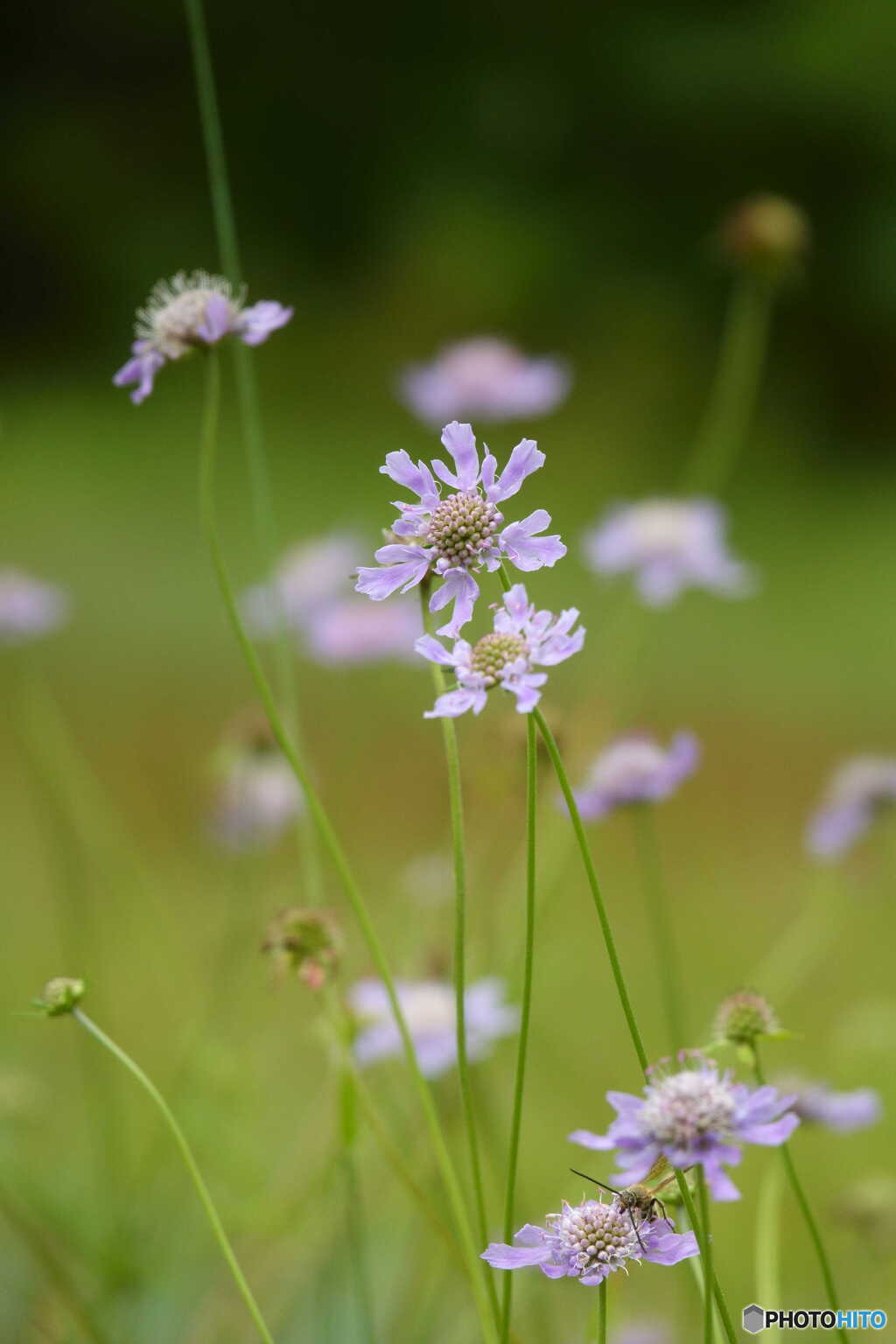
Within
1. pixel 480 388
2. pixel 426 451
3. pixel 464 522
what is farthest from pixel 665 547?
pixel 426 451

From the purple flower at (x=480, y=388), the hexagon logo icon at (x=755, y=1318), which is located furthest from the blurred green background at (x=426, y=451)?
the hexagon logo icon at (x=755, y=1318)

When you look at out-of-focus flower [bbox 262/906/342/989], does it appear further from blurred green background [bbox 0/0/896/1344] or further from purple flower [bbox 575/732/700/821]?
blurred green background [bbox 0/0/896/1344]

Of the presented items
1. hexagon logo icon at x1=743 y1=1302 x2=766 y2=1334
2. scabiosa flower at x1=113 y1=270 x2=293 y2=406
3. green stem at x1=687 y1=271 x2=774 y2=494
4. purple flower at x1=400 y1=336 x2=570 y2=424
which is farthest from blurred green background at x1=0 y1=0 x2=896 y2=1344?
scabiosa flower at x1=113 y1=270 x2=293 y2=406

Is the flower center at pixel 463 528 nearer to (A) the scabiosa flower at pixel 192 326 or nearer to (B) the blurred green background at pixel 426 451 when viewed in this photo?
(A) the scabiosa flower at pixel 192 326

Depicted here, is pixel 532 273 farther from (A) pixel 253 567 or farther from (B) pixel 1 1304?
(B) pixel 1 1304

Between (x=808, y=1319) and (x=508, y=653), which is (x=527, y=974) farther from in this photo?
(x=808, y=1319)

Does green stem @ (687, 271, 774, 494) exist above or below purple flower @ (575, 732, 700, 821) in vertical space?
above

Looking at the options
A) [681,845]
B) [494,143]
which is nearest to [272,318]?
[681,845]
